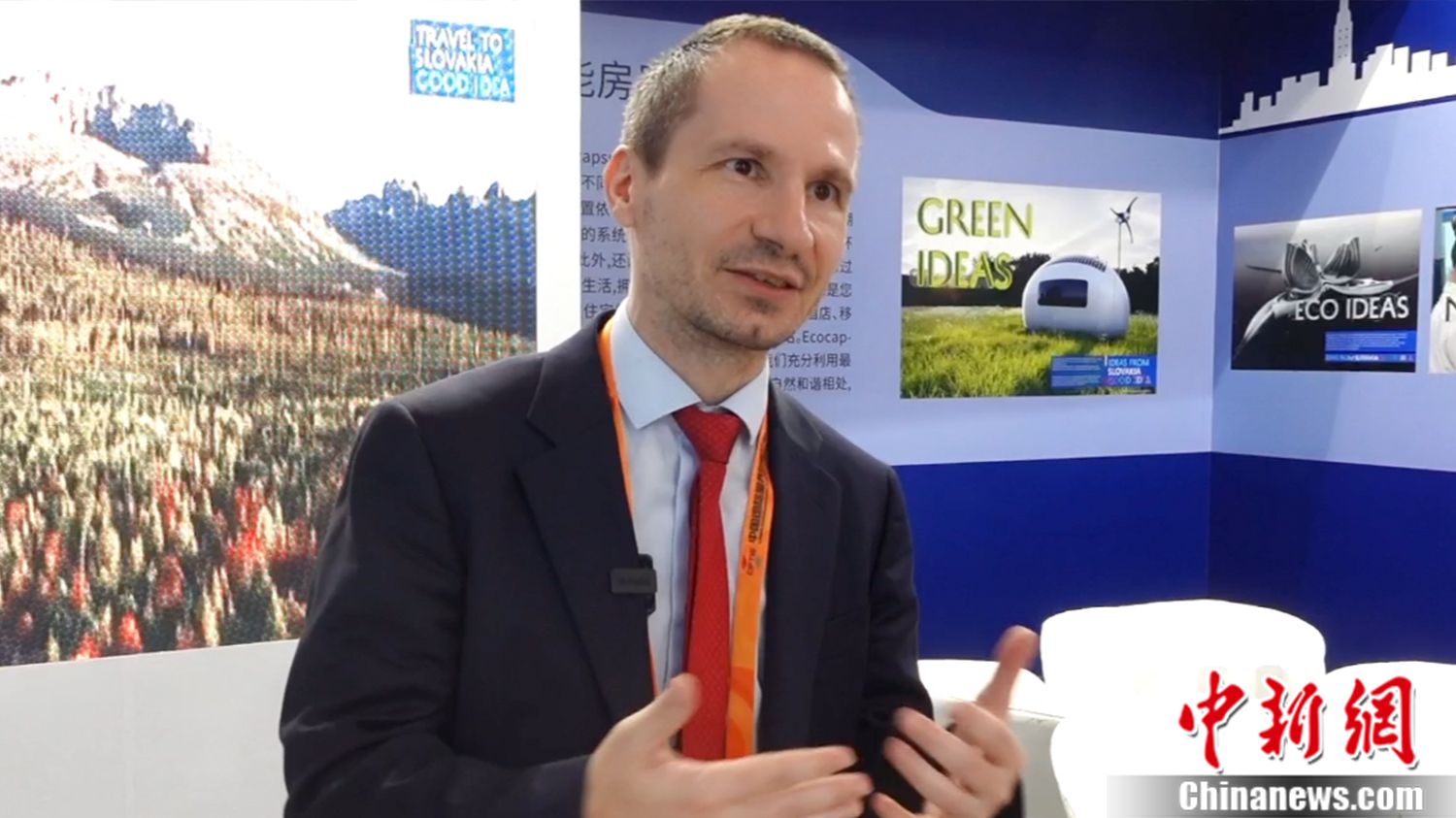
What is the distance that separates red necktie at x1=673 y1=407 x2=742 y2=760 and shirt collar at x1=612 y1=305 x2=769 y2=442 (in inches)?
3.2

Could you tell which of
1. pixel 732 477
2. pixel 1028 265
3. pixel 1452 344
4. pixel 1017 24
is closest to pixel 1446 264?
pixel 1452 344

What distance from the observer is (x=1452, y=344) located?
3930 mm

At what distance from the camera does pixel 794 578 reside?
137 centimetres

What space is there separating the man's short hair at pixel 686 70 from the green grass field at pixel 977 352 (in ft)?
9.28

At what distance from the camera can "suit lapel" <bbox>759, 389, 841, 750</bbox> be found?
1329 millimetres

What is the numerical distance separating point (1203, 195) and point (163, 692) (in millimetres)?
4094

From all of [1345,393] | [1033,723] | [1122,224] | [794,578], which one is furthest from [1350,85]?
[794,578]

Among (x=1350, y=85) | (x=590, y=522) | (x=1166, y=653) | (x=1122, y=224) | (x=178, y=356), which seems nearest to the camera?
(x=590, y=522)

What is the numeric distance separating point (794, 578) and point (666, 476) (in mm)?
185

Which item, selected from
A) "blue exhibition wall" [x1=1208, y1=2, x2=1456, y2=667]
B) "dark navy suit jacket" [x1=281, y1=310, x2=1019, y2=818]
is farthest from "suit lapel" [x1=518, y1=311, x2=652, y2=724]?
"blue exhibition wall" [x1=1208, y1=2, x2=1456, y2=667]

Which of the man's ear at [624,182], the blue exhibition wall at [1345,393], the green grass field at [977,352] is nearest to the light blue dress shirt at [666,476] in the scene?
the man's ear at [624,182]

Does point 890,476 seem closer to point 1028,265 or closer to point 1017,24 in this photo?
point 1028,265

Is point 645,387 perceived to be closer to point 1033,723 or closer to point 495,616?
point 495,616

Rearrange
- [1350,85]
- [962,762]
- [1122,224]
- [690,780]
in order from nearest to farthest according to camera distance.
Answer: [690,780] < [962,762] < [1350,85] < [1122,224]
